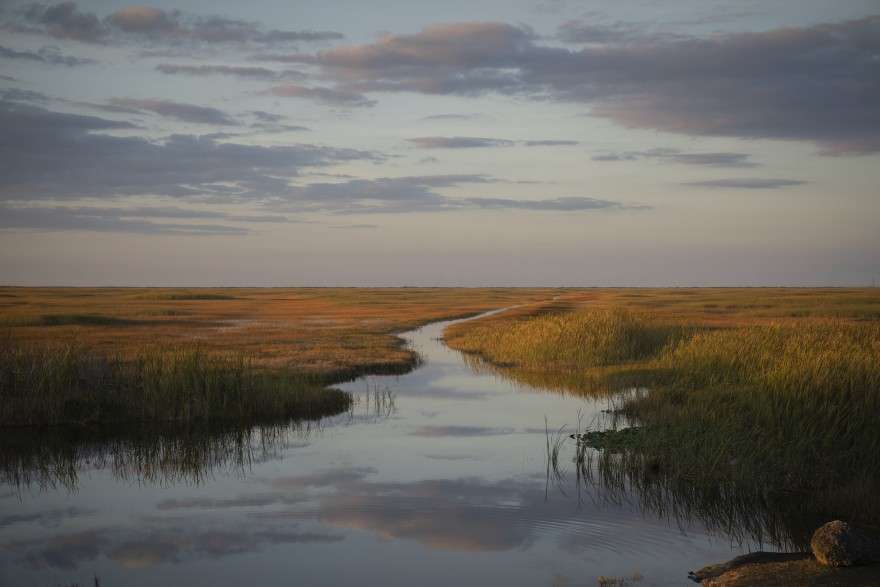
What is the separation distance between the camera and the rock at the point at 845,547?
879 centimetres

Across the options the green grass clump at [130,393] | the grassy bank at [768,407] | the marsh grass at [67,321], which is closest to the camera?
the grassy bank at [768,407]

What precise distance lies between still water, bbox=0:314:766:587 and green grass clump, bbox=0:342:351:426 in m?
1.60

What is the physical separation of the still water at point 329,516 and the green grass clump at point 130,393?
5.25ft

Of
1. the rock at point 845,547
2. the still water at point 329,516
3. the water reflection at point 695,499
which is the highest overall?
the rock at point 845,547

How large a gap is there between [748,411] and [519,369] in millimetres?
16431

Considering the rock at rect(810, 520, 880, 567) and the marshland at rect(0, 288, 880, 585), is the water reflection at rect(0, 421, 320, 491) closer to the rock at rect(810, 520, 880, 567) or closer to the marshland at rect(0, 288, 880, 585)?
the marshland at rect(0, 288, 880, 585)

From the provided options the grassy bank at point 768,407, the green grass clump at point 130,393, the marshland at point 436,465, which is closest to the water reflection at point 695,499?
the marshland at point 436,465

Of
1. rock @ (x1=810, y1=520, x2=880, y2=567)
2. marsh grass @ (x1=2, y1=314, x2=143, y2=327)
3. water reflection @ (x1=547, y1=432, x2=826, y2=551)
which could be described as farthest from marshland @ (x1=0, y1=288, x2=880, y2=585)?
marsh grass @ (x1=2, y1=314, x2=143, y2=327)

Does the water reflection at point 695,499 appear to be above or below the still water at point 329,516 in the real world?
above

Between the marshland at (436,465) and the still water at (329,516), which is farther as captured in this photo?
the marshland at (436,465)

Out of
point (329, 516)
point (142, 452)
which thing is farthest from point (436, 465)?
point (142, 452)

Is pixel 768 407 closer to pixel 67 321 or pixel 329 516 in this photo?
pixel 329 516

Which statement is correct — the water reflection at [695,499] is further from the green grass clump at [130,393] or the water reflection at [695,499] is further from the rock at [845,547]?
the green grass clump at [130,393]

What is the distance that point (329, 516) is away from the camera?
12227mm
